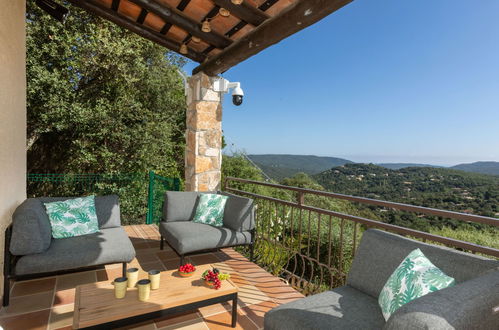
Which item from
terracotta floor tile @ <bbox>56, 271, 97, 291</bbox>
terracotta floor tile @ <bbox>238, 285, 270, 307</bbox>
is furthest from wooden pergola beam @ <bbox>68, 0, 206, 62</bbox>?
terracotta floor tile @ <bbox>238, 285, 270, 307</bbox>

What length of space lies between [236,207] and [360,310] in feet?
6.57

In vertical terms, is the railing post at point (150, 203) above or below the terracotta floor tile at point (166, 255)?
above

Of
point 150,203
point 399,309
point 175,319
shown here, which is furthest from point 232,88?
point 399,309

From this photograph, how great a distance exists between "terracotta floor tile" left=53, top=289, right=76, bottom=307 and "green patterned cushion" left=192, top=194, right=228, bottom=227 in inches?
57.2

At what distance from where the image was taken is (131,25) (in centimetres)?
381

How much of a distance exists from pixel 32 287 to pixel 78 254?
2.16ft

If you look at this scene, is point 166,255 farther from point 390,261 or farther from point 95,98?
point 95,98

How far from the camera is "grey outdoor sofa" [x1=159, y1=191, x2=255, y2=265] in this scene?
9.49 feet

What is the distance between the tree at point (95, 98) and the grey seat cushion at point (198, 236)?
411cm

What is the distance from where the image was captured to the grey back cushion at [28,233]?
7.03 feet

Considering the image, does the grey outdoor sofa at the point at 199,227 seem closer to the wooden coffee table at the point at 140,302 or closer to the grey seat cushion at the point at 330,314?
the wooden coffee table at the point at 140,302

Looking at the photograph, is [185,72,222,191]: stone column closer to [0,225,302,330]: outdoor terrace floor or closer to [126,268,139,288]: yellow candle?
[0,225,302,330]: outdoor terrace floor

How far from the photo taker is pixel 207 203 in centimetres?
348

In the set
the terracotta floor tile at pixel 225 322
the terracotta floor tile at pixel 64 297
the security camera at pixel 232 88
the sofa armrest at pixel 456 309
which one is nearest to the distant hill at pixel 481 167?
the security camera at pixel 232 88
